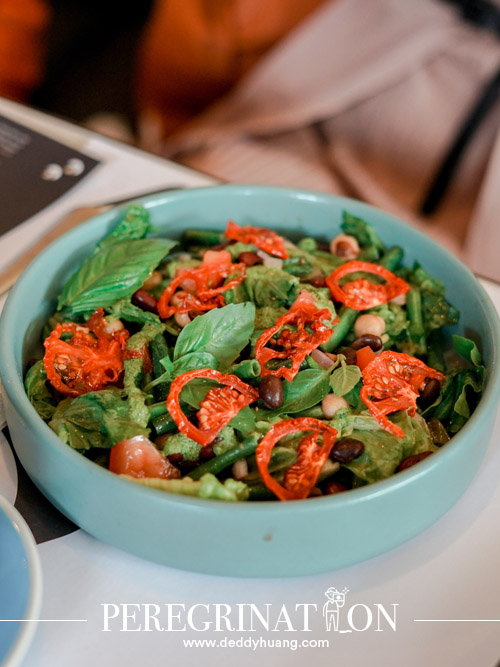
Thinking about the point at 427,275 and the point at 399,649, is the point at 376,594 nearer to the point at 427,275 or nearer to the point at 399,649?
the point at 399,649

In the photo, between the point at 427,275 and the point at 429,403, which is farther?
the point at 427,275

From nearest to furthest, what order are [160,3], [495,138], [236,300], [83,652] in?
[83,652], [236,300], [495,138], [160,3]

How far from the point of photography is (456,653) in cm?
77

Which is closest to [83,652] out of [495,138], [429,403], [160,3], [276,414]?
[276,414]

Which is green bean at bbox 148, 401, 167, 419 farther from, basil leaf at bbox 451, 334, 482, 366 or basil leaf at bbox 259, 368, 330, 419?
basil leaf at bbox 451, 334, 482, 366

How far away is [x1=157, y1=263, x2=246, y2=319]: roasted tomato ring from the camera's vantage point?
3.56 feet

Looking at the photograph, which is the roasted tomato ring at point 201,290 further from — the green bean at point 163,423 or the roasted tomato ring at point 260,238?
the green bean at point 163,423

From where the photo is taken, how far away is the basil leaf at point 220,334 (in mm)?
977

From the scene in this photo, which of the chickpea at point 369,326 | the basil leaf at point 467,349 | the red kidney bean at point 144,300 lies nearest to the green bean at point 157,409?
the red kidney bean at point 144,300

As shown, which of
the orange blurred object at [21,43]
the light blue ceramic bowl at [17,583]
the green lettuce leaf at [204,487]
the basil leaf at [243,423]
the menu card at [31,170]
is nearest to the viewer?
the light blue ceramic bowl at [17,583]

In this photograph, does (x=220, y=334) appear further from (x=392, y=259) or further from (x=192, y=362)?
(x=392, y=259)

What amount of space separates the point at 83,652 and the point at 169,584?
Answer: 4.6 inches

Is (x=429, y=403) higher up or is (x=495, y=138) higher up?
(x=429, y=403)

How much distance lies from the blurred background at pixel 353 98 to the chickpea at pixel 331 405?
1145 mm
